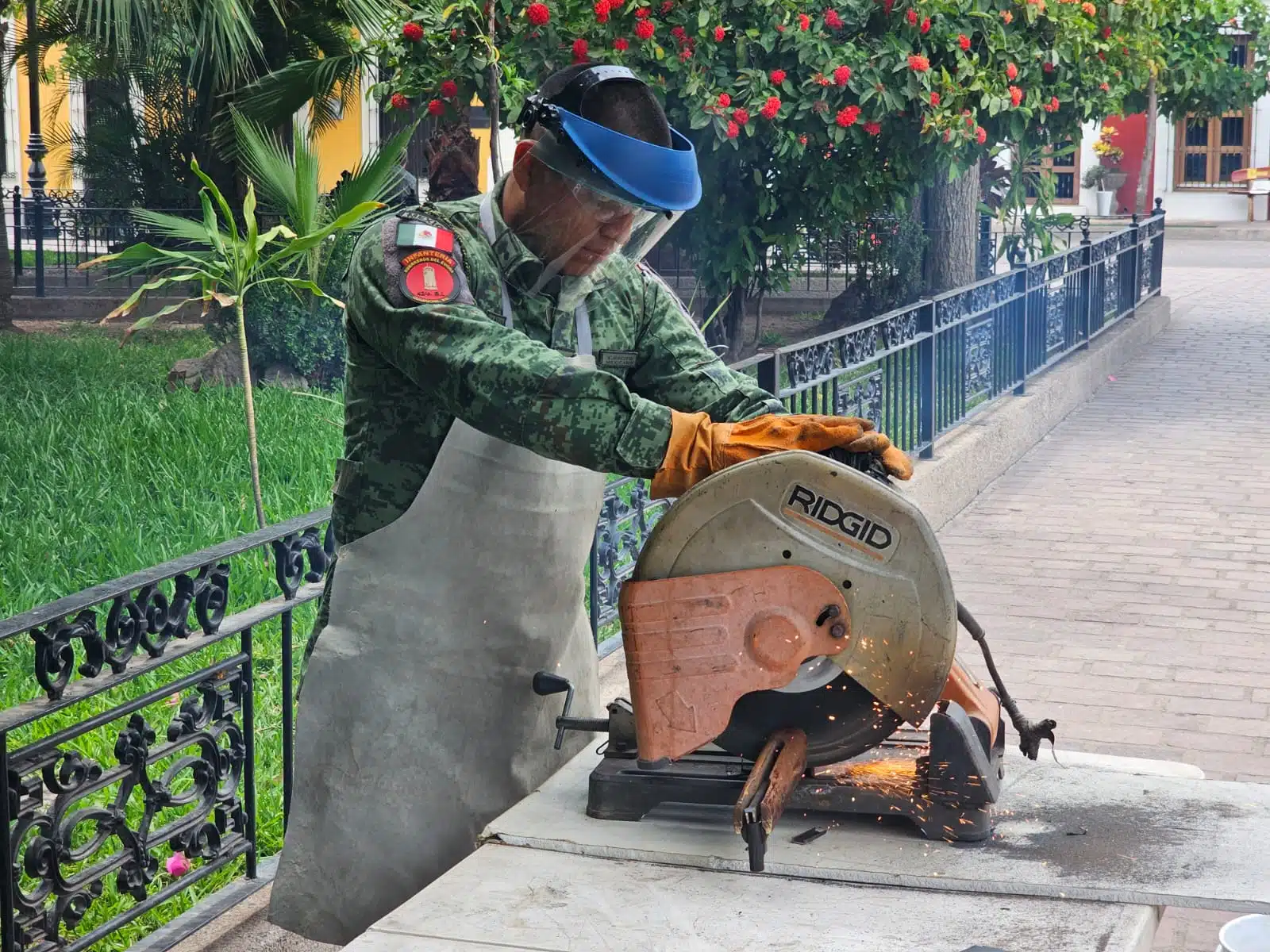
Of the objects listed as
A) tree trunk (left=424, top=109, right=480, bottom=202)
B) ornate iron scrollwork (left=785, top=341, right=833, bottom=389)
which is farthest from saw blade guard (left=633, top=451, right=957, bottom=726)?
tree trunk (left=424, top=109, right=480, bottom=202)

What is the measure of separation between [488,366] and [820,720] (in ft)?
2.53

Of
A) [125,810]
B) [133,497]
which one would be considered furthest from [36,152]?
[125,810]

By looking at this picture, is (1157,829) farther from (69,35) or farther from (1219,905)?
(69,35)

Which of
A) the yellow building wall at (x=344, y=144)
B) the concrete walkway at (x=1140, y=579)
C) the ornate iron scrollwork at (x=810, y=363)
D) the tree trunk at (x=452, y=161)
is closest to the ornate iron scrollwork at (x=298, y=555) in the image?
the concrete walkway at (x=1140, y=579)

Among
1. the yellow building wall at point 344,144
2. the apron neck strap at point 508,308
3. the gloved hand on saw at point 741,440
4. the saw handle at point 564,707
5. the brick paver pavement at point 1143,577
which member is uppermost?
the yellow building wall at point 344,144

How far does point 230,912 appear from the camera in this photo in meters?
3.79

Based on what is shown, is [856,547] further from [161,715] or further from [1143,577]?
[1143,577]

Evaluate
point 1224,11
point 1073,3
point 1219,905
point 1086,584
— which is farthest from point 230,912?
point 1224,11

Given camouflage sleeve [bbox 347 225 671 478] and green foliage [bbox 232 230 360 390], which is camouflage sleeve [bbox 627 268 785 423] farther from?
green foliage [bbox 232 230 360 390]

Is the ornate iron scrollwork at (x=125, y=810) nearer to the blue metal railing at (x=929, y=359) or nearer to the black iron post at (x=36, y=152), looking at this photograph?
the blue metal railing at (x=929, y=359)

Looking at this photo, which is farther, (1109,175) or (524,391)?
(1109,175)

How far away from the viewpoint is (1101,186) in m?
32.9

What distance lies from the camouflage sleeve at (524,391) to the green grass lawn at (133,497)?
1.79 m

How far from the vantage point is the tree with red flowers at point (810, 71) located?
27.0ft
